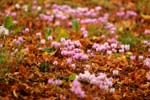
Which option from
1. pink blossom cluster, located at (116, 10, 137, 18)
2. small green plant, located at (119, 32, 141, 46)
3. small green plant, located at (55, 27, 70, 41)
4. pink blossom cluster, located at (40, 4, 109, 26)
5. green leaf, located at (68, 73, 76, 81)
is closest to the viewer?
green leaf, located at (68, 73, 76, 81)

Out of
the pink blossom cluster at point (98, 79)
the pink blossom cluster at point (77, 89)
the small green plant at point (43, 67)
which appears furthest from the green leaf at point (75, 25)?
the pink blossom cluster at point (77, 89)

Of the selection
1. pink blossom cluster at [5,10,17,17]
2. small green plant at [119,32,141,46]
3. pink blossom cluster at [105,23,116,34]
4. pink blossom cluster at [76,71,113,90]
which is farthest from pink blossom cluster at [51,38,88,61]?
pink blossom cluster at [5,10,17,17]

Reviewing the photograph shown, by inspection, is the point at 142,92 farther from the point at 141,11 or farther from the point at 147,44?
the point at 141,11

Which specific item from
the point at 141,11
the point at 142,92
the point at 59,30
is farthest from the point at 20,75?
the point at 141,11

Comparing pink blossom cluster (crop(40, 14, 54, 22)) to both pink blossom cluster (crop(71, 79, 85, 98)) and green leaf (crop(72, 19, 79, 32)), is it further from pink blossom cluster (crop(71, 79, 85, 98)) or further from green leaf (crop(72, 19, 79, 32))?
pink blossom cluster (crop(71, 79, 85, 98))

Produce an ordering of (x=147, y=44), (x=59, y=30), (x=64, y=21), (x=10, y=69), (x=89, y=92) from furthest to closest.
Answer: (x=64, y=21)
(x=59, y=30)
(x=147, y=44)
(x=10, y=69)
(x=89, y=92)

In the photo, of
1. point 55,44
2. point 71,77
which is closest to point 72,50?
point 55,44
